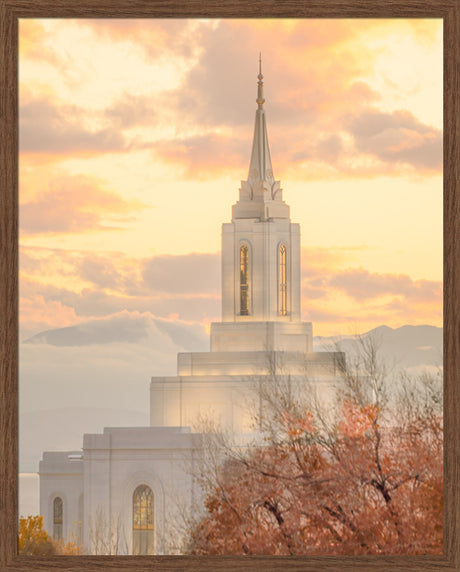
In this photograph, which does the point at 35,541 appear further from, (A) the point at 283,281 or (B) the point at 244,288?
(A) the point at 283,281

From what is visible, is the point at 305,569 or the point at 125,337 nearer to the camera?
the point at 305,569

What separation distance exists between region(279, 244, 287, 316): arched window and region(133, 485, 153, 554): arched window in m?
4.00

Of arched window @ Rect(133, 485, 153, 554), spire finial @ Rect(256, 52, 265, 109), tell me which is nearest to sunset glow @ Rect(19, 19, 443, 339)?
spire finial @ Rect(256, 52, 265, 109)

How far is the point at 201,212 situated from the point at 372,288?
1463mm

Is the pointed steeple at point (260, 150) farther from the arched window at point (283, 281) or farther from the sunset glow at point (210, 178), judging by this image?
the arched window at point (283, 281)

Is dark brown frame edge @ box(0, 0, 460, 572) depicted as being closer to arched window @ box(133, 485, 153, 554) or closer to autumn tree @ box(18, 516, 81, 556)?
autumn tree @ box(18, 516, 81, 556)

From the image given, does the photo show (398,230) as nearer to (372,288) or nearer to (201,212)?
(372,288)

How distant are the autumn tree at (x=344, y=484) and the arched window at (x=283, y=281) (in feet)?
38.7

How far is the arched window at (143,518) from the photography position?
1465 cm

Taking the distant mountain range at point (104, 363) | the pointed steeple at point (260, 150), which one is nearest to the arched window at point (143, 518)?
the distant mountain range at point (104, 363)

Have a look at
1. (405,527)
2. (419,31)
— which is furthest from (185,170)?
(405,527)

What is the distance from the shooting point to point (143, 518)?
17.4m

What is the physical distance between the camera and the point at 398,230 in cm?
730

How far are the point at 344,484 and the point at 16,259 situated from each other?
7.72 feet
